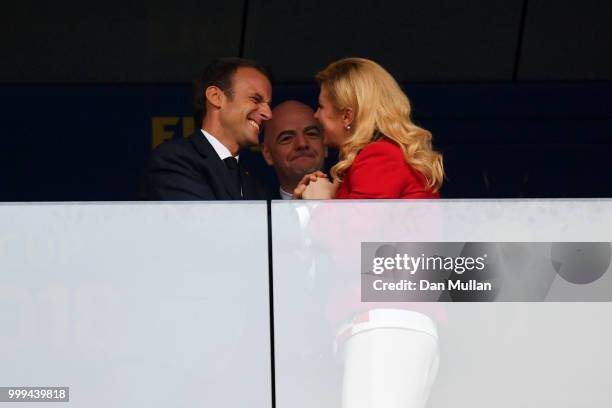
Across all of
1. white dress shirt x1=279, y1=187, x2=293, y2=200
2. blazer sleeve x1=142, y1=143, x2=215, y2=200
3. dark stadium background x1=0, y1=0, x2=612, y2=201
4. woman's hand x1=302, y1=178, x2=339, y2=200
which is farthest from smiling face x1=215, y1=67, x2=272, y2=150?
dark stadium background x1=0, y1=0, x2=612, y2=201

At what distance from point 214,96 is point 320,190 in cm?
82

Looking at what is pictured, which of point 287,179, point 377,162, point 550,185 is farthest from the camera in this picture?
point 550,185

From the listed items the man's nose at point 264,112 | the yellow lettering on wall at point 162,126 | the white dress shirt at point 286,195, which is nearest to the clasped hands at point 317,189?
the man's nose at point 264,112

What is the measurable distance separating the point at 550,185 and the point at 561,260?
9.60 feet

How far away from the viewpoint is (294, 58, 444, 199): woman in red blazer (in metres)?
3.00

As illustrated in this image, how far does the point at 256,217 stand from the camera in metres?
2.80

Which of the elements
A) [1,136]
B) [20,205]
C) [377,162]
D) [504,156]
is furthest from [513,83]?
[20,205]

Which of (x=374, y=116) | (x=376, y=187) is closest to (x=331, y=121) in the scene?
(x=374, y=116)

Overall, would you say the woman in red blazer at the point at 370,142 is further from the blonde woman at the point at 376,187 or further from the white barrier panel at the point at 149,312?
the white barrier panel at the point at 149,312

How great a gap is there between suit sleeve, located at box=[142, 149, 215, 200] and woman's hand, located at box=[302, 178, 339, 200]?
1.04 ft

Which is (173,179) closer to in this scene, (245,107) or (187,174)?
(187,174)

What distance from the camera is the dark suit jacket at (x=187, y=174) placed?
10.6ft

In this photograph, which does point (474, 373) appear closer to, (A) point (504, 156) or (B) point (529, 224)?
(B) point (529, 224)

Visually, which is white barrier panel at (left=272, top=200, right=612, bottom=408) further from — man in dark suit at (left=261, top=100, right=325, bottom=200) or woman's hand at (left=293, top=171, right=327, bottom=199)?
man in dark suit at (left=261, top=100, right=325, bottom=200)
